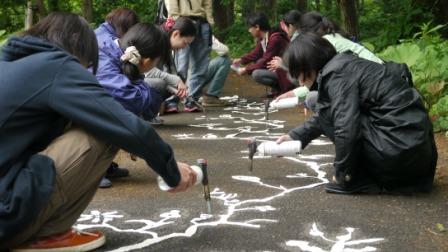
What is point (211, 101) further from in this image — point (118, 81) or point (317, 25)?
point (118, 81)

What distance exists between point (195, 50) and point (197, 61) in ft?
0.45

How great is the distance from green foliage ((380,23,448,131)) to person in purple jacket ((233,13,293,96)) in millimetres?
1687

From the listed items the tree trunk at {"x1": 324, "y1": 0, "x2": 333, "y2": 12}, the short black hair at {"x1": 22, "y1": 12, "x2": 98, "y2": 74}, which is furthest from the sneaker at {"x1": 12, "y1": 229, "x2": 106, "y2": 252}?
the tree trunk at {"x1": 324, "y1": 0, "x2": 333, "y2": 12}

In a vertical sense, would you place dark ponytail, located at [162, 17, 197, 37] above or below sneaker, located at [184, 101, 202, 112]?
above

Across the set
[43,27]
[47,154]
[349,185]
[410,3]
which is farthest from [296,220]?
[410,3]

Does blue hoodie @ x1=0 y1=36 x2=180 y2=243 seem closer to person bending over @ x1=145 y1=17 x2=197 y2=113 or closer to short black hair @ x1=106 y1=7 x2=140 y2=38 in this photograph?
short black hair @ x1=106 y1=7 x2=140 y2=38

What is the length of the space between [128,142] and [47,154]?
34 cm

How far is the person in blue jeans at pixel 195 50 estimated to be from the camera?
7488mm

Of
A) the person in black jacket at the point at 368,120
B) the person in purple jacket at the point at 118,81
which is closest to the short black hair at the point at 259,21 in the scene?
the person in purple jacket at the point at 118,81

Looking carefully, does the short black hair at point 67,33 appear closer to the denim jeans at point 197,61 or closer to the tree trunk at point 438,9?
the denim jeans at point 197,61

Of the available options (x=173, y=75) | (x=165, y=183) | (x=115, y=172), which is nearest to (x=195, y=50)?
(x=173, y=75)

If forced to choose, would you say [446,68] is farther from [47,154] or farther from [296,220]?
[47,154]

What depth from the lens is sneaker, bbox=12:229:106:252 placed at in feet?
8.70

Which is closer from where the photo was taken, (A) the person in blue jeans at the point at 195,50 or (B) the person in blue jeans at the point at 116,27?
(B) the person in blue jeans at the point at 116,27
